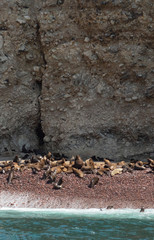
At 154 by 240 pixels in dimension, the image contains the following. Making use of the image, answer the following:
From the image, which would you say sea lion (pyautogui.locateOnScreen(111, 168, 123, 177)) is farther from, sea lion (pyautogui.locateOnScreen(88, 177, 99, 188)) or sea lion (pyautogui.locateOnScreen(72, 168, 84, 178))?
sea lion (pyautogui.locateOnScreen(72, 168, 84, 178))

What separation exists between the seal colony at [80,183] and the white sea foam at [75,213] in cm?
32

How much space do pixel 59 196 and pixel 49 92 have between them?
512 cm

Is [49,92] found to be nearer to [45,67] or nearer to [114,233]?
[45,67]

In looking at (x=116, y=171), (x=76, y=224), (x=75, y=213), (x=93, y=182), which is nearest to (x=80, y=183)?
(x=93, y=182)

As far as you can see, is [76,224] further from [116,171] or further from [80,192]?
[116,171]

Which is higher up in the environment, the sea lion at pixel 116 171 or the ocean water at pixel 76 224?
the sea lion at pixel 116 171

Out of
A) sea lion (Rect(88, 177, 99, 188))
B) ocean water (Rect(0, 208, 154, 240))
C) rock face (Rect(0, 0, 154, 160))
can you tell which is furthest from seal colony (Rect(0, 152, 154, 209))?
rock face (Rect(0, 0, 154, 160))

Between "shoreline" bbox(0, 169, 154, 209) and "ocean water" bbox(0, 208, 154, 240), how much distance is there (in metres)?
0.38

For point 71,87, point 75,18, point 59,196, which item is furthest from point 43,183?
point 75,18

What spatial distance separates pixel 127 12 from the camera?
41.5ft

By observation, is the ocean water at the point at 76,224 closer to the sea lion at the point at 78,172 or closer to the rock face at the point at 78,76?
the sea lion at the point at 78,172

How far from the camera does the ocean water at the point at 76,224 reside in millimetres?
6344

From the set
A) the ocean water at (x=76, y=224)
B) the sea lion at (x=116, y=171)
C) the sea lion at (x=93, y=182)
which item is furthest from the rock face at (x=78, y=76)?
the ocean water at (x=76, y=224)

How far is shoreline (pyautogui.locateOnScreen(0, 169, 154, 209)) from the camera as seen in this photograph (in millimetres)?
8969
